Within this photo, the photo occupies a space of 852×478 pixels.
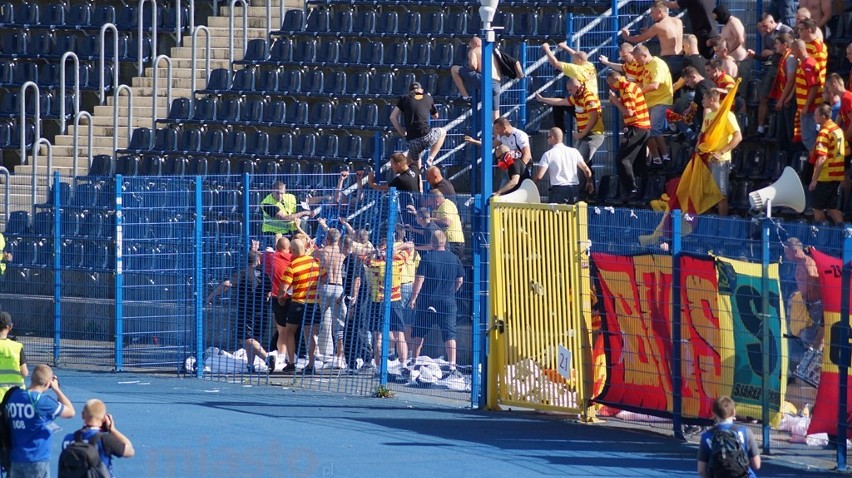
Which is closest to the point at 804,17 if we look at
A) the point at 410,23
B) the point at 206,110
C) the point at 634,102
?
the point at 634,102

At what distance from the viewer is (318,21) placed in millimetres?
24203

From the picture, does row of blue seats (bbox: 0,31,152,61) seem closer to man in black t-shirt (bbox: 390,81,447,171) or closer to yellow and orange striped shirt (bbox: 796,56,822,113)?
man in black t-shirt (bbox: 390,81,447,171)

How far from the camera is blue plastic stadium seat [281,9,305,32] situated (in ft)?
79.8

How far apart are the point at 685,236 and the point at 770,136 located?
17.9 feet

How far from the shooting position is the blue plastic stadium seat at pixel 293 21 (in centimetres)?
2431

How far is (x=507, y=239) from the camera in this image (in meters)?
13.8

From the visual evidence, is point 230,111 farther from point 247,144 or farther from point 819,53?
point 819,53

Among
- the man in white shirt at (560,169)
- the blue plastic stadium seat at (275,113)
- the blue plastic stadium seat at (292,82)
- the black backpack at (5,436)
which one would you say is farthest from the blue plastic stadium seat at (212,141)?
the black backpack at (5,436)

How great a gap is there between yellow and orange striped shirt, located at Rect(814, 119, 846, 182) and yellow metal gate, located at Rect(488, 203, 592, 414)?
3242 millimetres

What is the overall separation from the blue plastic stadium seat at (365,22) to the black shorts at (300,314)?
27.4 ft

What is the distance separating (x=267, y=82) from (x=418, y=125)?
5221 mm

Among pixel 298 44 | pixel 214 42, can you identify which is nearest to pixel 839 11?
pixel 298 44

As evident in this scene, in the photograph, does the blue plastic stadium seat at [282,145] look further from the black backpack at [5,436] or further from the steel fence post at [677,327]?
the black backpack at [5,436]

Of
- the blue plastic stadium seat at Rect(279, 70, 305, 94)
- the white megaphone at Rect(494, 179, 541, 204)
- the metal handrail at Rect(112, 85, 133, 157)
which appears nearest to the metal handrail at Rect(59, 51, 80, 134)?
the metal handrail at Rect(112, 85, 133, 157)
